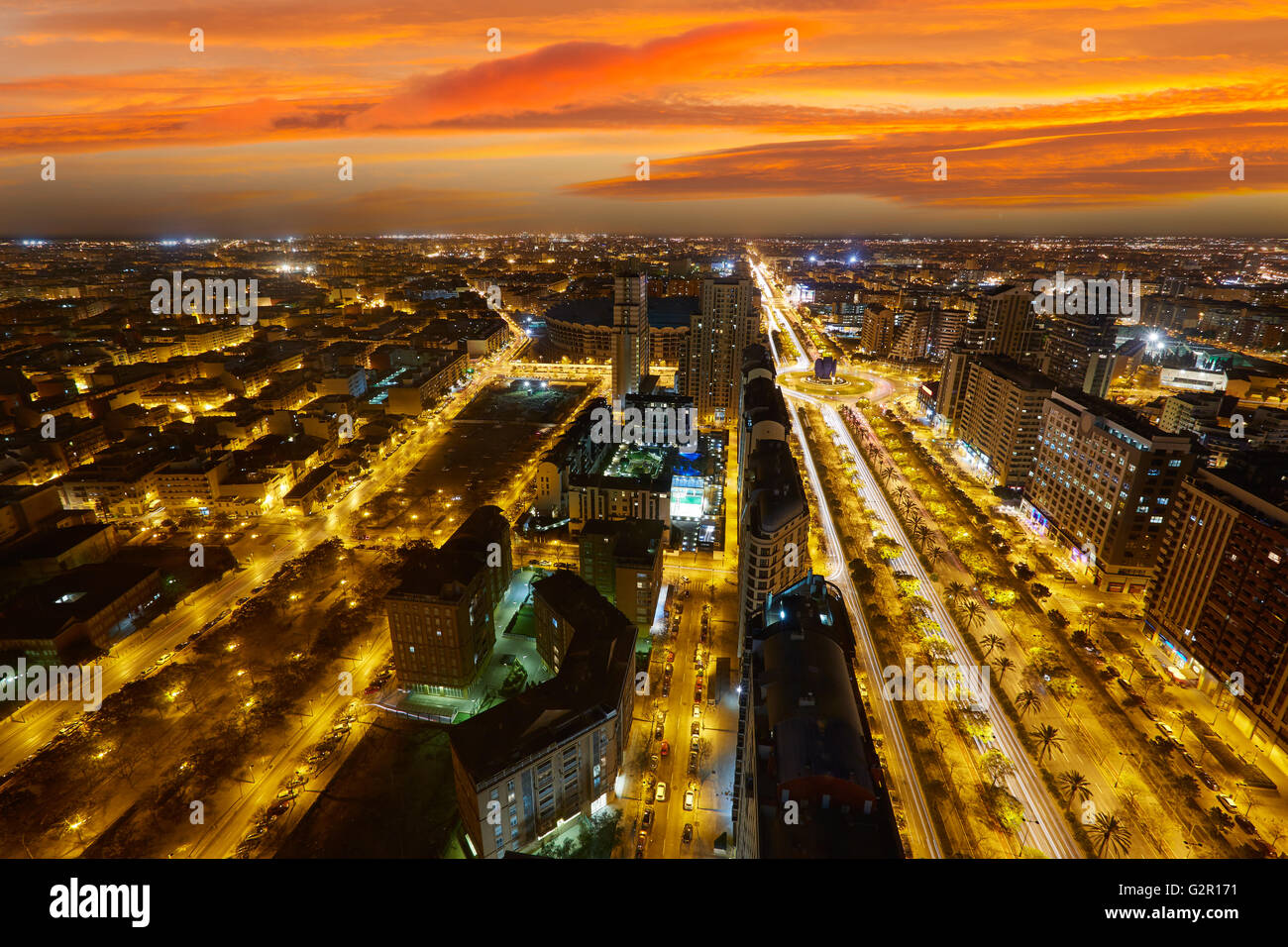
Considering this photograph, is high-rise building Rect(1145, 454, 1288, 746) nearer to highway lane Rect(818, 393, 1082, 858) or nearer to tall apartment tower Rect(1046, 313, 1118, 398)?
highway lane Rect(818, 393, 1082, 858)

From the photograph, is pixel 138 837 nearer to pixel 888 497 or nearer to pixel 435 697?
pixel 435 697

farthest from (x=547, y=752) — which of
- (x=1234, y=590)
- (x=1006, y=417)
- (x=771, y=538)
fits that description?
(x=1006, y=417)

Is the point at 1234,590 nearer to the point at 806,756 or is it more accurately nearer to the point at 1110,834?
the point at 1110,834

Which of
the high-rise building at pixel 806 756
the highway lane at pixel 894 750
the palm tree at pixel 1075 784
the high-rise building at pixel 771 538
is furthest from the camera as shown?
the high-rise building at pixel 771 538

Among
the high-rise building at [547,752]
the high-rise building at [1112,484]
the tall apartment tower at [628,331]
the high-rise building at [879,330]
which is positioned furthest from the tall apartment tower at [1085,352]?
the high-rise building at [547,752]

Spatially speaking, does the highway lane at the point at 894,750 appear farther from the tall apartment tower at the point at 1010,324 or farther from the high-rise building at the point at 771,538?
the tall apartment tower at the point at 1010,324

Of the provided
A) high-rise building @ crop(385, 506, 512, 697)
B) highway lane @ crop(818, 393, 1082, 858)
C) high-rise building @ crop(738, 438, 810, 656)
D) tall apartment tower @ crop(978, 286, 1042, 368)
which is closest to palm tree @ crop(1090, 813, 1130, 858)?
highway lane @ crop(818, 393, 1082, 858)
